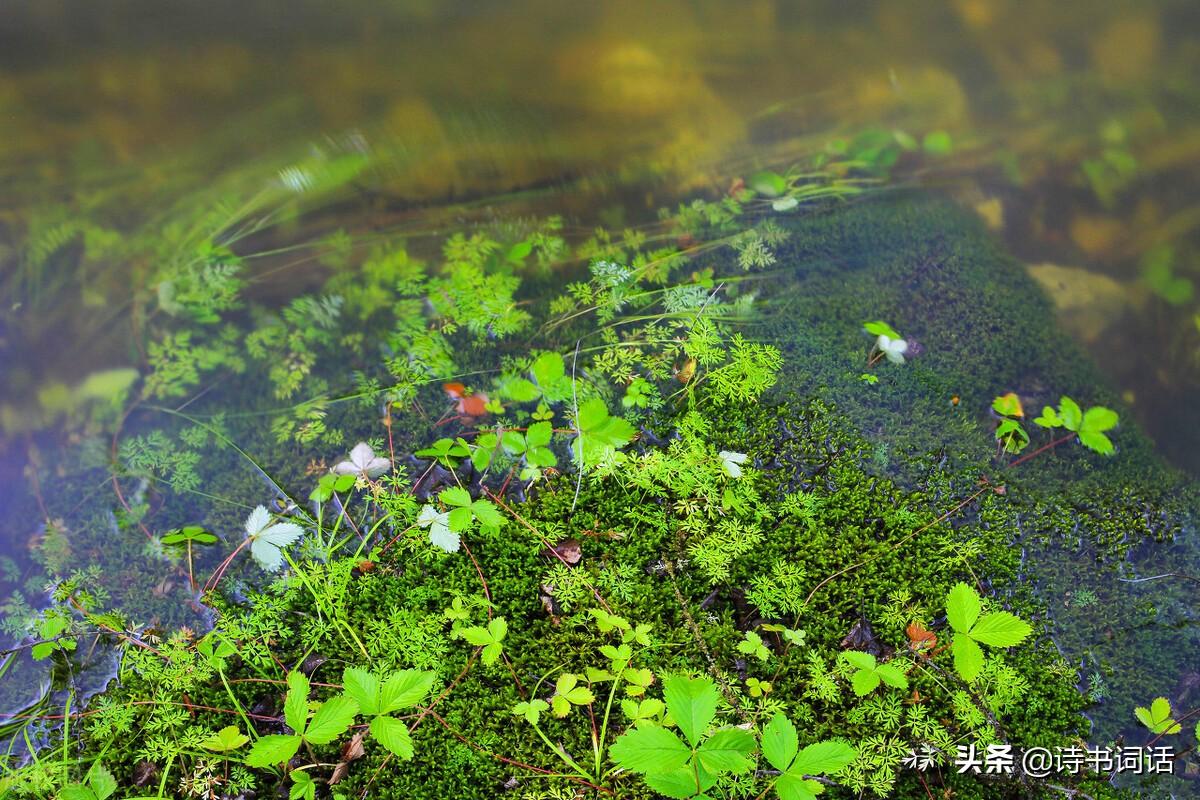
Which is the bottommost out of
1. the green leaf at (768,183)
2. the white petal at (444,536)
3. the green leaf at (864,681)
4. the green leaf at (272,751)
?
the green leaf at (864,681)

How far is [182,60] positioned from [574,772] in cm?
347

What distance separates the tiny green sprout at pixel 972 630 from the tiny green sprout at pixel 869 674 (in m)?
0.13

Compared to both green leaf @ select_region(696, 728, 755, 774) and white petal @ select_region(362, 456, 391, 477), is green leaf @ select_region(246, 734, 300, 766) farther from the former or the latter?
green leaf @ select_region(696, 728, 755, 774)

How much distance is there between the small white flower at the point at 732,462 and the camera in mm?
2018

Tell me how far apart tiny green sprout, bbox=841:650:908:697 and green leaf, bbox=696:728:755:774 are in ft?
1.25

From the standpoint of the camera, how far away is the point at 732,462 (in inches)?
80.0

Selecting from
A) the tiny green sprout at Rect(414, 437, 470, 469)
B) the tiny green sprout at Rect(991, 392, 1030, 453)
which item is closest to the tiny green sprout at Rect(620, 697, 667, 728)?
the tiny green sprout at Rect(414, 437, 470, 469)

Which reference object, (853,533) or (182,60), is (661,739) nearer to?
(853,533)

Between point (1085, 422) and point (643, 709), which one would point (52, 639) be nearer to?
point (643, 709)

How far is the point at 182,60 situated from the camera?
3270 millimetres

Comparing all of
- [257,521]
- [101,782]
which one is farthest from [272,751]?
[257,521]

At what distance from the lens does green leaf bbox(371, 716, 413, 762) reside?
1510 millimetres

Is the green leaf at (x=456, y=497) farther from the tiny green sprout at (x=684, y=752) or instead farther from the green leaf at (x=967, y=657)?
the green leaf at (x=967, y=657)

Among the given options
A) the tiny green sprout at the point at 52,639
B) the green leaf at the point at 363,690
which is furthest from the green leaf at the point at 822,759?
the tiny green sprout at the point at 52,639
